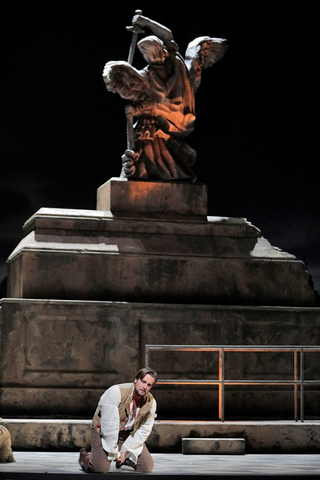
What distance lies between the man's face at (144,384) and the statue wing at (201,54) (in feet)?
19.3

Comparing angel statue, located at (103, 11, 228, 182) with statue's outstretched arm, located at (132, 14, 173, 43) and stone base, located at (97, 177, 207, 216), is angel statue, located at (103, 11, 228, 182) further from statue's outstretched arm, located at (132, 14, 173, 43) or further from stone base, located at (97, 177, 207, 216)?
stone base, located at (97, 177, 207, 216)

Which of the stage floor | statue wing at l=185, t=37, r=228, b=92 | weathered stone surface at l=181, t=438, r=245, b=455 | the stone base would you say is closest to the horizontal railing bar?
weathered stone surface at l=181, t=438, r=245, b=455

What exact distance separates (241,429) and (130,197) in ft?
11.6

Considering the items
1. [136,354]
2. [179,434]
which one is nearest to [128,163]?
[136,354]

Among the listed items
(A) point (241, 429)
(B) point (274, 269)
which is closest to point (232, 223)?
(B) point (274, 269)

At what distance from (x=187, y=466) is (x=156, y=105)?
18.0ft

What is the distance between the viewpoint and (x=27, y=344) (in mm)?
11891

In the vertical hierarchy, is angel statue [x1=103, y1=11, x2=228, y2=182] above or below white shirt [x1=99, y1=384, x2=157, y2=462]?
above

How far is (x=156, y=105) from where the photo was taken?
44.2 ft

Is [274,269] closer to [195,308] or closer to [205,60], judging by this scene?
[195,308]

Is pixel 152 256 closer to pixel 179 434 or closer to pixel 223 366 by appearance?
pixel 223 366

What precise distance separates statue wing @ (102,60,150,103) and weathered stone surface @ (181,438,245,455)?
469 centimetres

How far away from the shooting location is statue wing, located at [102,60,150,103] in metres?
13.2

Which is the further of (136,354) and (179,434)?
(136,354)
